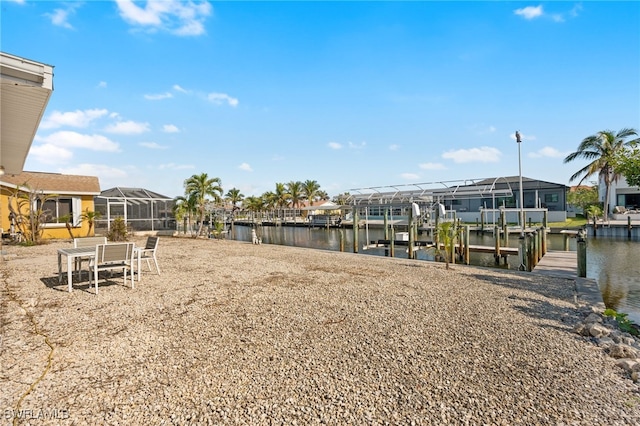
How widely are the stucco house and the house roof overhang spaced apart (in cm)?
1109

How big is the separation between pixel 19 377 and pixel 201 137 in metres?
19.9

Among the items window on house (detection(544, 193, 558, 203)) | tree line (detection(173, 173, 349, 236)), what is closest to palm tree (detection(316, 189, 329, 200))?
tree line (detection(173, 173, 349, 236))

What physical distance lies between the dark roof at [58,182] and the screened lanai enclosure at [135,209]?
1.38 m

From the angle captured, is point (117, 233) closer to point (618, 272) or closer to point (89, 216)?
point (89, 216)

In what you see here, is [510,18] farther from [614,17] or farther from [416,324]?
[416,324]

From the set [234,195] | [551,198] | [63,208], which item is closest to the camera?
[63,208]

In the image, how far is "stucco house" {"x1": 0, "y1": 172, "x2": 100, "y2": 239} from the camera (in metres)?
17.1

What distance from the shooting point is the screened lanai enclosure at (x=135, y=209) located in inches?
824

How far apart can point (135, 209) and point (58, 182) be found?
4580 millimetres

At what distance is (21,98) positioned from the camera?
16.4 feet

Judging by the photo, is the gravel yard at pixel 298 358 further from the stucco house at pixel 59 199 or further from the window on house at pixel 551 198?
the window on house at pixel 551 198

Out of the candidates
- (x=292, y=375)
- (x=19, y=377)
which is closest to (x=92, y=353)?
(x=19, y=377)

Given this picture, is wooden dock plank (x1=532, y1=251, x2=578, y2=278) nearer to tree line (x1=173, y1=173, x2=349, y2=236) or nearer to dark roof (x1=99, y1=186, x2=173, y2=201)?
tree line (x1=173, y1=173, x2=349, y2=236)

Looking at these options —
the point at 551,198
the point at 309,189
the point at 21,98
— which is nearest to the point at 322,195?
the point at 309,189
